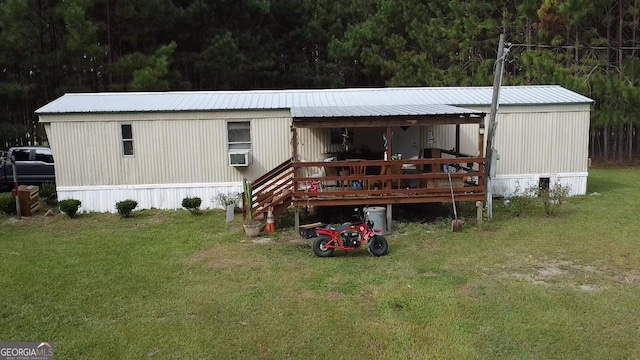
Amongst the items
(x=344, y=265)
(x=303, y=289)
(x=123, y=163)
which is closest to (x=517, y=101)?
(x=344, y=265)

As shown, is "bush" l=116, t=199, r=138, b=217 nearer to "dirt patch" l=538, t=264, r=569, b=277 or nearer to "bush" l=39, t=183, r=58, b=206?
"bush" l=39, t=183, r=58, b=206

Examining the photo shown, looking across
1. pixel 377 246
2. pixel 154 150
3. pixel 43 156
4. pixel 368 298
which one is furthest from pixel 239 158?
pixel 368 298

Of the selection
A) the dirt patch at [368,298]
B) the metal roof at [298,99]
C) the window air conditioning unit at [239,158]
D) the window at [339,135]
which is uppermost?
the metal roof at [298,99]

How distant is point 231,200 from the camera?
44.7 ft

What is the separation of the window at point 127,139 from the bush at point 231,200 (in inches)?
108

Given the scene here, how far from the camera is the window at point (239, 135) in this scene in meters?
13.9

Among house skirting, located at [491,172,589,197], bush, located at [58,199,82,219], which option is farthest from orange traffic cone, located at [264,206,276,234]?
house skirting, located at [491,172,589,197]

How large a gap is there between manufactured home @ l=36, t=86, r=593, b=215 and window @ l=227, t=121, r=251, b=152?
28mm

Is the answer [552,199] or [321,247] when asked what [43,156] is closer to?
[321,247]

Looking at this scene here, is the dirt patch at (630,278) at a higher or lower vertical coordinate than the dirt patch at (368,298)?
lower

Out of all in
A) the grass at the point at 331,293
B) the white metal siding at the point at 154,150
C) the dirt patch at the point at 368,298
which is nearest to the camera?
the grass at the point at 331,293

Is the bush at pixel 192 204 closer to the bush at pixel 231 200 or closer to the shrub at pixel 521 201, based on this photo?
the bush at pixel 231 200

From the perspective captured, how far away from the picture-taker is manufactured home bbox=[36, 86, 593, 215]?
532 inches

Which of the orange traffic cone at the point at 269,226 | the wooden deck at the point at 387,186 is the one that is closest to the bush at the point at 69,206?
the orange traffic cone at the point at 269,226
